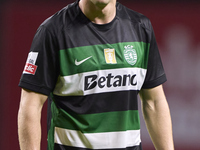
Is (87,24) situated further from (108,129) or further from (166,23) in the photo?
(166,23)

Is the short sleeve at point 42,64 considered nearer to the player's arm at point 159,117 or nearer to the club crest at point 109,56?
the club crest at point 109,56

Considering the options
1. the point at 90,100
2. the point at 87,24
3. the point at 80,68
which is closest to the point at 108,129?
the point at 90,100

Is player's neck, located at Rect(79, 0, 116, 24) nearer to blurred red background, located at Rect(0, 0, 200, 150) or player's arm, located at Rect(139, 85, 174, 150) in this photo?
player's arm, located at Rect(139, 85, 174, 150)

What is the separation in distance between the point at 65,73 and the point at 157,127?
17.0 inches

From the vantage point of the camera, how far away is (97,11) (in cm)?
129

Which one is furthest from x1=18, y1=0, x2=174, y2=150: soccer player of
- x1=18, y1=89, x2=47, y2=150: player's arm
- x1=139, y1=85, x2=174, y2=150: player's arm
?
x1=139, y1=85, x2=174, y2=150: player's arm

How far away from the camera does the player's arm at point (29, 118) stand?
1234 millimetres

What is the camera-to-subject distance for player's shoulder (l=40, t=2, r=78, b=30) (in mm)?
1261

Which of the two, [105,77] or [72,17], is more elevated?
[72,17]

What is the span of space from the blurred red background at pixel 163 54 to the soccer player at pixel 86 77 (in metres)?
1.80

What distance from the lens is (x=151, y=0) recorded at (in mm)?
3217

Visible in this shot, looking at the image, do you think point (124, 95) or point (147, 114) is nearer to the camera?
point (124, 95)

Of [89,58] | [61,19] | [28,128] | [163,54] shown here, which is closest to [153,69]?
[89,58]

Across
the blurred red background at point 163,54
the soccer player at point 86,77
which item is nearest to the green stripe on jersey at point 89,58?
the soccer player at point 86,77
